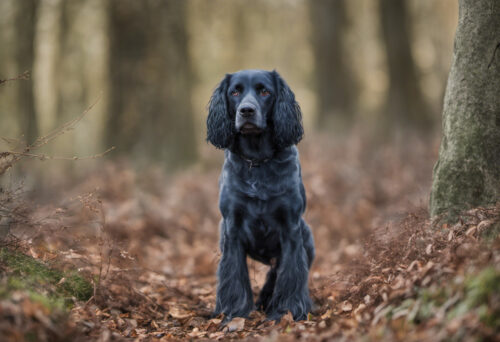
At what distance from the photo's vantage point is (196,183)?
9.17m

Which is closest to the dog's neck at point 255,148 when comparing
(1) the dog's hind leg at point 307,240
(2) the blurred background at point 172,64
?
(1) the dog's hind leg at point 307,240

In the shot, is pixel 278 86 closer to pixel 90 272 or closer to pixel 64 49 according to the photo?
pixel 90 272

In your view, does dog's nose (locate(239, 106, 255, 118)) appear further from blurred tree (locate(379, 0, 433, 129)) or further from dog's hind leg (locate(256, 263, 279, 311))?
blurred tree (locate(379, 0, 433, 129))

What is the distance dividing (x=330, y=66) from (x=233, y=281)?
1003cm

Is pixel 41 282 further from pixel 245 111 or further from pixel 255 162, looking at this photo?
pixel 245 111

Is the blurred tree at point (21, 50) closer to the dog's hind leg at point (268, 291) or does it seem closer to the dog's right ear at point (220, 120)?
the dog's right ear at point (220, 120)

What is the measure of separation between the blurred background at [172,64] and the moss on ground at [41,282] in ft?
20.3

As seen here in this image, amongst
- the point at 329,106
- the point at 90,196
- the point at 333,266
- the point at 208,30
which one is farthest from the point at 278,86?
the point at 208,30

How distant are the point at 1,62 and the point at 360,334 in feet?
39.7

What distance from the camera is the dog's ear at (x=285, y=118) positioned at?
4.16 m

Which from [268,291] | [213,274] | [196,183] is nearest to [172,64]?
[196,183]

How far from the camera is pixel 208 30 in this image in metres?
19.7

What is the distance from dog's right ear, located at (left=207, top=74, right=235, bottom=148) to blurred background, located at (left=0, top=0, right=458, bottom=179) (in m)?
5.79

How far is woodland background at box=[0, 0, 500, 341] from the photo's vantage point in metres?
2.97
